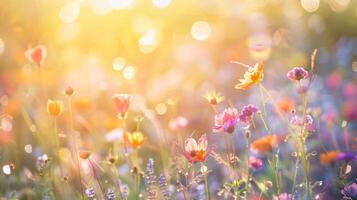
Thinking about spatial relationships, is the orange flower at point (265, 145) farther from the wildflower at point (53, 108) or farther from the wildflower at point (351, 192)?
the wildflower at point (53, 108)

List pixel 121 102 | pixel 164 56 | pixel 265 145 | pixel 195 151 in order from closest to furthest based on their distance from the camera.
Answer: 1. pixel 195 151
2. pixel 121 102
3. pixel 265 145
4. pixel 164 56

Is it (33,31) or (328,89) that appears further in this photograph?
(33,31)

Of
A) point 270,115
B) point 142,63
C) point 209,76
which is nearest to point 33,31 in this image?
point 142,63

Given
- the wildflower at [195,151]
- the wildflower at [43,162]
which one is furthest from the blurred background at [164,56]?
the wildflower at [195,151]

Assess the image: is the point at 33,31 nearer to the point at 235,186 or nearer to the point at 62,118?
the point at 62,118

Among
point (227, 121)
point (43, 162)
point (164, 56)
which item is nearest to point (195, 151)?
point (227, 121)

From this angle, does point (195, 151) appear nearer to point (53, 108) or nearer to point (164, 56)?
point (53, 108)

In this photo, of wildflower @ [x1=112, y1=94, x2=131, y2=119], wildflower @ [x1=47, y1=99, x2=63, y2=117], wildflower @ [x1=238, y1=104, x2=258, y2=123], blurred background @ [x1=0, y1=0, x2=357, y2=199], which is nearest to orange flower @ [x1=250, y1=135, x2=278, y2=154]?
wildflower @ [x1=238, y1=104, x2=258, y2=123]

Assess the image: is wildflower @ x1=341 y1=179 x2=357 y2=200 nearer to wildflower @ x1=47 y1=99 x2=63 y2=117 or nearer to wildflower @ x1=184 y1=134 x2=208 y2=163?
wildflower @ x1=184 y1=134 x2=208 y2=163
